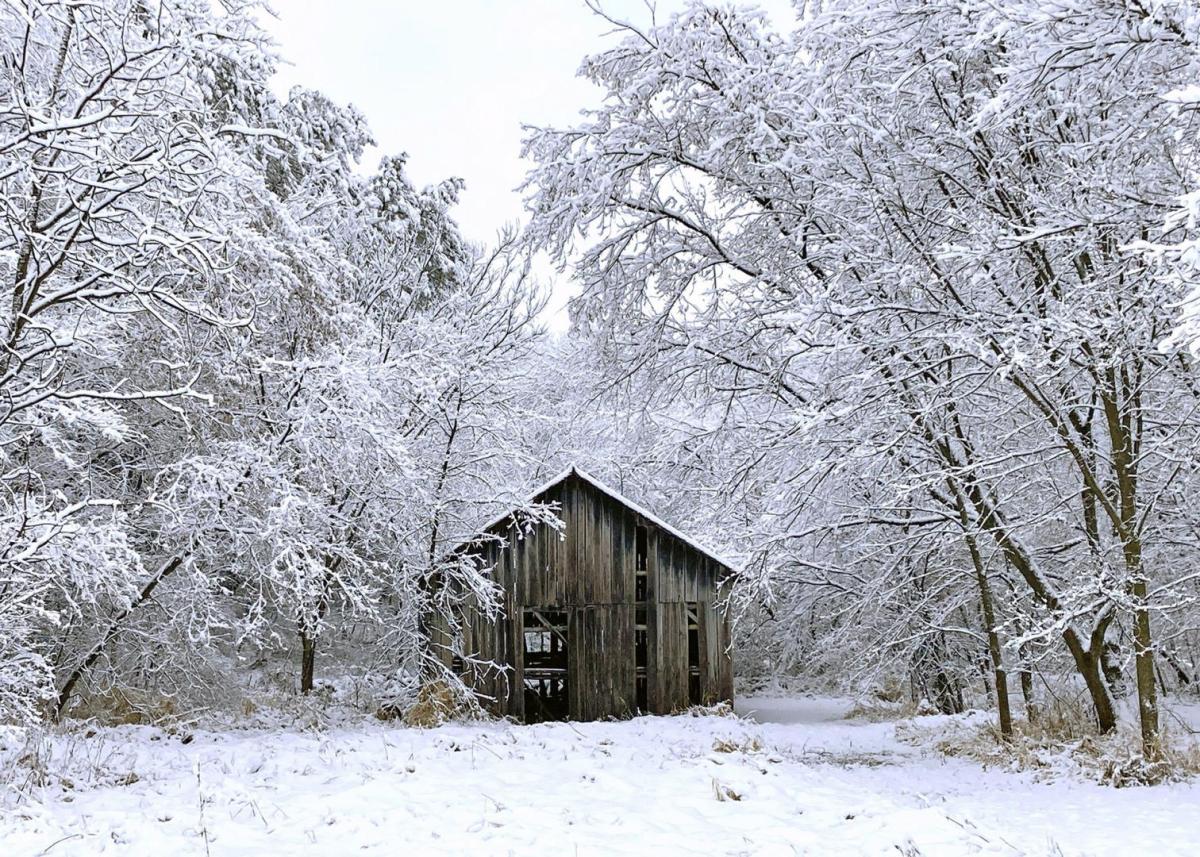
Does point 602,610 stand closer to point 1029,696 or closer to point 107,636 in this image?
point 1029,696

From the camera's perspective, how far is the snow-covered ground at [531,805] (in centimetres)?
603

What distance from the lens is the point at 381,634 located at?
17.3 meters

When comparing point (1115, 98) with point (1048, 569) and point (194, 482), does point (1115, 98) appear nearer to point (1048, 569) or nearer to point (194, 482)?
point (1048, 569)

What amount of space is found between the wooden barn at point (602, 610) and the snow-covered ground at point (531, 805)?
6959 mm

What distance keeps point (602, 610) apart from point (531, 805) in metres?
11.1

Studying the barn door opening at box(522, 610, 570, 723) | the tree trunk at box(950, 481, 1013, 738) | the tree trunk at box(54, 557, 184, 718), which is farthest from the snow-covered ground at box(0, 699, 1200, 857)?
the barn door opening at box(522, 610, 570, 723)

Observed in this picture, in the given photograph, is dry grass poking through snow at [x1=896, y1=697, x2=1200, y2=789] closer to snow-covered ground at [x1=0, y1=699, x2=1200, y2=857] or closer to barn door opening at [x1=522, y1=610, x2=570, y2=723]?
snow-covered ground at [x1=0, y1=699, x2=1200, y2=857]

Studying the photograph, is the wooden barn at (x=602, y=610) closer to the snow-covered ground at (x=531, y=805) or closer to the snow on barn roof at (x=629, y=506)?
the snow on barn roof at (x=629, y=506)

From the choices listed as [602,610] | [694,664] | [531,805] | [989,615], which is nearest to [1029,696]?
[989,615]

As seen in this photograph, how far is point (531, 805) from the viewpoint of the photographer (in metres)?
7.03

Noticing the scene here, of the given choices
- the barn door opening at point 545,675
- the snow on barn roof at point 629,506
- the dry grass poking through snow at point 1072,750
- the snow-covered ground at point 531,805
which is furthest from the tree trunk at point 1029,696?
the barn door opening at point 545,675

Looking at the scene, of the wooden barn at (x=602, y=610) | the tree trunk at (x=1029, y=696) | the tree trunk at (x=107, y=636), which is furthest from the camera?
the wooden barn at (x=602, y=610)

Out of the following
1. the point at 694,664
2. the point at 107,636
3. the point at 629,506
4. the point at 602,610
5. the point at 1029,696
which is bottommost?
the point at 1029,696

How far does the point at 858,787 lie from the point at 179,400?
379 inches
